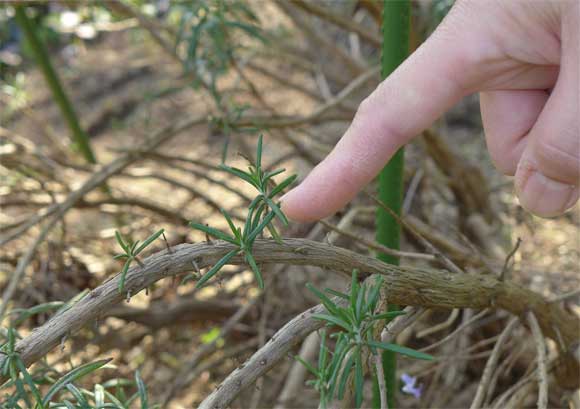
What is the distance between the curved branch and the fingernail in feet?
0.37

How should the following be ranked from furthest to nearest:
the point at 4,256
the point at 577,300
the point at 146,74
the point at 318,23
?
the point at 146,74
the point at 318,23
the point at 4,256
the point at 577,300

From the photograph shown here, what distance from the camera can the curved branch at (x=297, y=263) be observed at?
510 millimetres

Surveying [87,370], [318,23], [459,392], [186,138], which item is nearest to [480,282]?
[87,370]

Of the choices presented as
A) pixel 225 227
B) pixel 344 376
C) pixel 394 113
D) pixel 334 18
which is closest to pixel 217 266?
pixel 344 376

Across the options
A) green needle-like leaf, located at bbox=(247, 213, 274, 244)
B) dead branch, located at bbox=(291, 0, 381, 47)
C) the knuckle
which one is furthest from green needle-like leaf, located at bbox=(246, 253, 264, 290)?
Result: dead branch, located at bbox=(291, 0, 381, 47)

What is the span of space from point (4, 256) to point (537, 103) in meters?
1.17

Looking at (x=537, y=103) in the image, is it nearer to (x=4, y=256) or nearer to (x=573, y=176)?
(x=573, y=176)

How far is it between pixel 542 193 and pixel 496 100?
12 cm

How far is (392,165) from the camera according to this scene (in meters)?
0.87

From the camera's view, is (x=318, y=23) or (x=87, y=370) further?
(x=318, y=23)

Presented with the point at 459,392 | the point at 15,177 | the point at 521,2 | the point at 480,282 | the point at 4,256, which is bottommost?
the point at 459,392

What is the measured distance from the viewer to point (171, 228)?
1.64 m

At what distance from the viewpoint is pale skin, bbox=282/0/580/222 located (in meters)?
0.56

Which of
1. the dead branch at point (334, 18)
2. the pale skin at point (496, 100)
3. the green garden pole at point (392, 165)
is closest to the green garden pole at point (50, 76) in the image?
the dead branch at point (334, 18)
